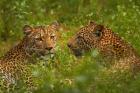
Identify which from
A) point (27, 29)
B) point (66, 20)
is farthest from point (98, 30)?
point (66, 20)

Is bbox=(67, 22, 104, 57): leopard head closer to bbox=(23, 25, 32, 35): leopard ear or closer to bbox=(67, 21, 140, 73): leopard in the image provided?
bbox=(67, 21, 140, 73): leopard

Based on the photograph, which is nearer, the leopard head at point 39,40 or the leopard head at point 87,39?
the leopard head at point 87,39

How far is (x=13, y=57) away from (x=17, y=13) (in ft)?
12.4

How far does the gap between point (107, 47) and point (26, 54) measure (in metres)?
1.43

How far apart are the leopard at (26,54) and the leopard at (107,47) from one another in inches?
16.3

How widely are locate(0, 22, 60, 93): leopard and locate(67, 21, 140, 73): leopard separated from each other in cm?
41

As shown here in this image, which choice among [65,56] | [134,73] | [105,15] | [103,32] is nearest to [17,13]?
[105,15]

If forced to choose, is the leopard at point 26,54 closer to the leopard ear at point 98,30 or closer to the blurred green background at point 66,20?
the blurred green background at point 66,20

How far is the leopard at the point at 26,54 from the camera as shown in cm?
1148

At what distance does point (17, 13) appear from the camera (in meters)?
15.4

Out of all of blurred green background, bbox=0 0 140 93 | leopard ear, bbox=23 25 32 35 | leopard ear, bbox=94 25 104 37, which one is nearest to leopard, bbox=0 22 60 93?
leopard ear, bbox=23 25 32 35

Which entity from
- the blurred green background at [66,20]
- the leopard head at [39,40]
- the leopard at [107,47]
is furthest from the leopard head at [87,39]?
the leopard head at [39,40]

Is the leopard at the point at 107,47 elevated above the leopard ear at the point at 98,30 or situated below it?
below

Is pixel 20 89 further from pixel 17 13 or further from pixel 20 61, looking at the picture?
pixel 17 13
